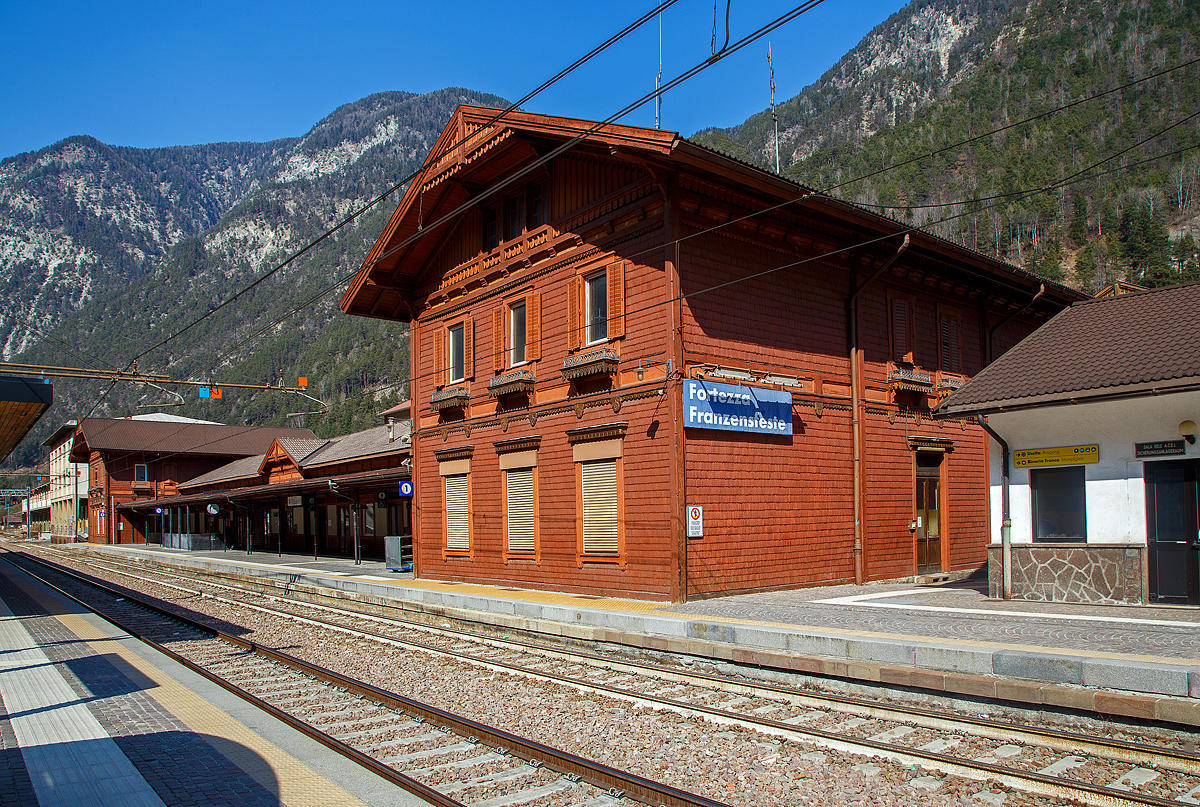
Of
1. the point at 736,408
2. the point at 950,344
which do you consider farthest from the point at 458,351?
the point at 950,344

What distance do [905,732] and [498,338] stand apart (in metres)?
13.8

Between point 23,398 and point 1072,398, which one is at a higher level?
point 23,398

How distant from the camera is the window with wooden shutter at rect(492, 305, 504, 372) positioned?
1930 cm

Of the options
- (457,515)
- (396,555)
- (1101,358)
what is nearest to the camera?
(1101,358)

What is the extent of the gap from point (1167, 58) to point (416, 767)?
526ft

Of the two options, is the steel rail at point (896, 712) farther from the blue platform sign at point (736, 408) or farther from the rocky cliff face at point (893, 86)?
the rocky cliff face at point (893, 86)

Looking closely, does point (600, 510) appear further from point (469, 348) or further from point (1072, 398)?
point (1072, 398)

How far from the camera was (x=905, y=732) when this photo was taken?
7.47 meters

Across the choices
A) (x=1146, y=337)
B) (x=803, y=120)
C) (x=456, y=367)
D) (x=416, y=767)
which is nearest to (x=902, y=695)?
(x=416, y=767)

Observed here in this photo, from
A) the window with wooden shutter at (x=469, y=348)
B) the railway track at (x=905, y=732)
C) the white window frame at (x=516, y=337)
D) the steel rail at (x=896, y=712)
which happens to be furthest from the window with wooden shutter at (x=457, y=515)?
the railway track at (x=905, y=732)

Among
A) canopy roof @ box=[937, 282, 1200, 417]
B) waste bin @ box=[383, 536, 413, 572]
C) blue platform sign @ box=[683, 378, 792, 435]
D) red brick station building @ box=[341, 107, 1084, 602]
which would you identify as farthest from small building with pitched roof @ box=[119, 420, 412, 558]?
canopy roof @ box=[937, 282, 1200, 417]

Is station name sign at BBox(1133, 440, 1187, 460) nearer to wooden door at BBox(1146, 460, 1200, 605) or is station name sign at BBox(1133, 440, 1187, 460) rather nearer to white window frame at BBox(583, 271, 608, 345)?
wooden door at BBox(1146, 460, 1200, 605)

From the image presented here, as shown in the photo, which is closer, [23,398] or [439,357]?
[23,398]

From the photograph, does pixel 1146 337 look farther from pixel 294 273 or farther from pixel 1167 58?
pixel 294 273
